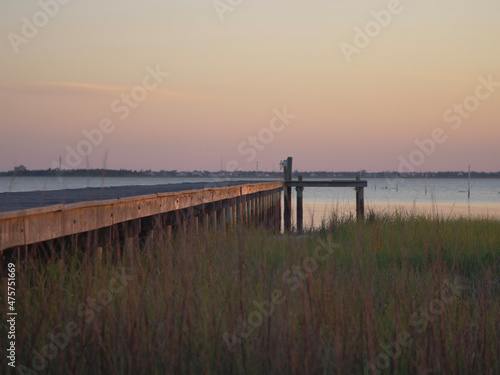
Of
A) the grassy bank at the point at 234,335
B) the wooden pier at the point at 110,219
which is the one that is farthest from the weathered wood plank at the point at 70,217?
Result: the grassy bank at the point at 234,335

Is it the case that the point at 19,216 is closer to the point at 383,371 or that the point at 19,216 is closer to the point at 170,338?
the point at 170,338

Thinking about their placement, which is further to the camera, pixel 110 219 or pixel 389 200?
pixel 389 200

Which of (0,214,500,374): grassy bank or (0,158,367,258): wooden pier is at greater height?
Result: (0,158,367,258): wooden pier

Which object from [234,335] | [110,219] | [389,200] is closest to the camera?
[234,335]

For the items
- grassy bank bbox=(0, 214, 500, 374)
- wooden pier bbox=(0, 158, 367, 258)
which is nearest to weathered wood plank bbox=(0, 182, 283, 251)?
wooden pier bbox=(0, 158, 367, 258)

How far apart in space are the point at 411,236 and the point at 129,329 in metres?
6.64

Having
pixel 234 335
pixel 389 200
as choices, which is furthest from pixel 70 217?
pixel 389 200

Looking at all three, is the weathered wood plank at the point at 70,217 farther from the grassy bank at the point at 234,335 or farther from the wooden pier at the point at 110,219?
the grassy bank at the point at 234,335

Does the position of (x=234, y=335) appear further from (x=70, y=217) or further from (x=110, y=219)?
(x=110, y=219)

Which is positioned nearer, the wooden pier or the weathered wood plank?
the weathered wood plank

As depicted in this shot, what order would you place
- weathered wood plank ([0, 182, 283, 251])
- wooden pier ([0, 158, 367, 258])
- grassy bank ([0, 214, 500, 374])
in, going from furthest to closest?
wooden pier ([0, 158, 367, 258])
weathered wood plank ([0, 182, 283, 251])
grassy bank ([0, 214, 500, 374])

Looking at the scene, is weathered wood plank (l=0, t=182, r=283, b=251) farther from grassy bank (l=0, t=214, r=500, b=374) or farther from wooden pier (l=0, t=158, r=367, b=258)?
grassy bank (l=0, t=214, r=500, b=374)

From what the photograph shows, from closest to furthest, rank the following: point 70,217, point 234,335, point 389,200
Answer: point 234,335 < point 70,217 < point 389,200

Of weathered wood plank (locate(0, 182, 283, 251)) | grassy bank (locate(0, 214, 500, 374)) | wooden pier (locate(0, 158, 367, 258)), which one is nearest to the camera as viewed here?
grassy bank (locate(0, 214, 500, 374))
